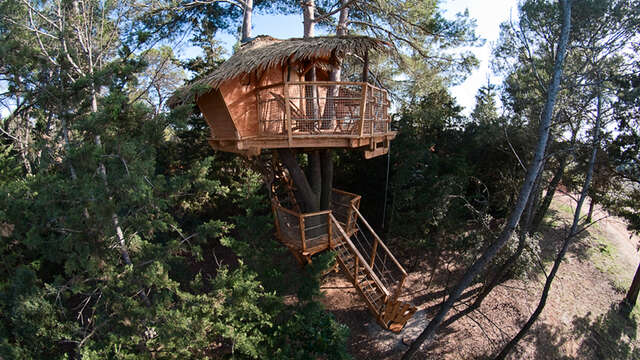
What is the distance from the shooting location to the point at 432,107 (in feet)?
31.0

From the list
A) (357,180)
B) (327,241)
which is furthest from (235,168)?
(327,241)

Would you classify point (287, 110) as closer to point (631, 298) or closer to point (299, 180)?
point (299, 180)

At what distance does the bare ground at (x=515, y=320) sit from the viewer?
24.9 feet

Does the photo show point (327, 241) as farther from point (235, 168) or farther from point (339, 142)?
point (235, 168)

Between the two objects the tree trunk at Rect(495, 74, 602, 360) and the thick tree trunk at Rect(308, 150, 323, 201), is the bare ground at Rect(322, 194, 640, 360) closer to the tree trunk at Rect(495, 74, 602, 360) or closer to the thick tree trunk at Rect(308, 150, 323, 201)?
the tree trunk at Rect(495, 74, 602, 360)

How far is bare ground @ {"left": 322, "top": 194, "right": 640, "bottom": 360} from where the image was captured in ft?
24.9

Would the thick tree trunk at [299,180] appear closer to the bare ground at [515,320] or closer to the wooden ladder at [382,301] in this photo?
the wooden ladder at [382,301]

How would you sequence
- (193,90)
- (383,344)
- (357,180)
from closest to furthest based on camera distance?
(193,90) → (383,344) → (357,180)

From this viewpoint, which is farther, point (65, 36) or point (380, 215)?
point (380, 215)

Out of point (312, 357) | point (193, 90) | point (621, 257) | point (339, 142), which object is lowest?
point (621, 257)

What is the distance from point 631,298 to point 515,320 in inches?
220

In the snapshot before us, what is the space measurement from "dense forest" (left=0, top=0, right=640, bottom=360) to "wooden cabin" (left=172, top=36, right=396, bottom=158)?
2.47ft

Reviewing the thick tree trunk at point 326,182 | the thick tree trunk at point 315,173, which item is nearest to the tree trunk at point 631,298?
the thick tree trunk at point 326,182

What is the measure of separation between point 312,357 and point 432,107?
26.5ft
